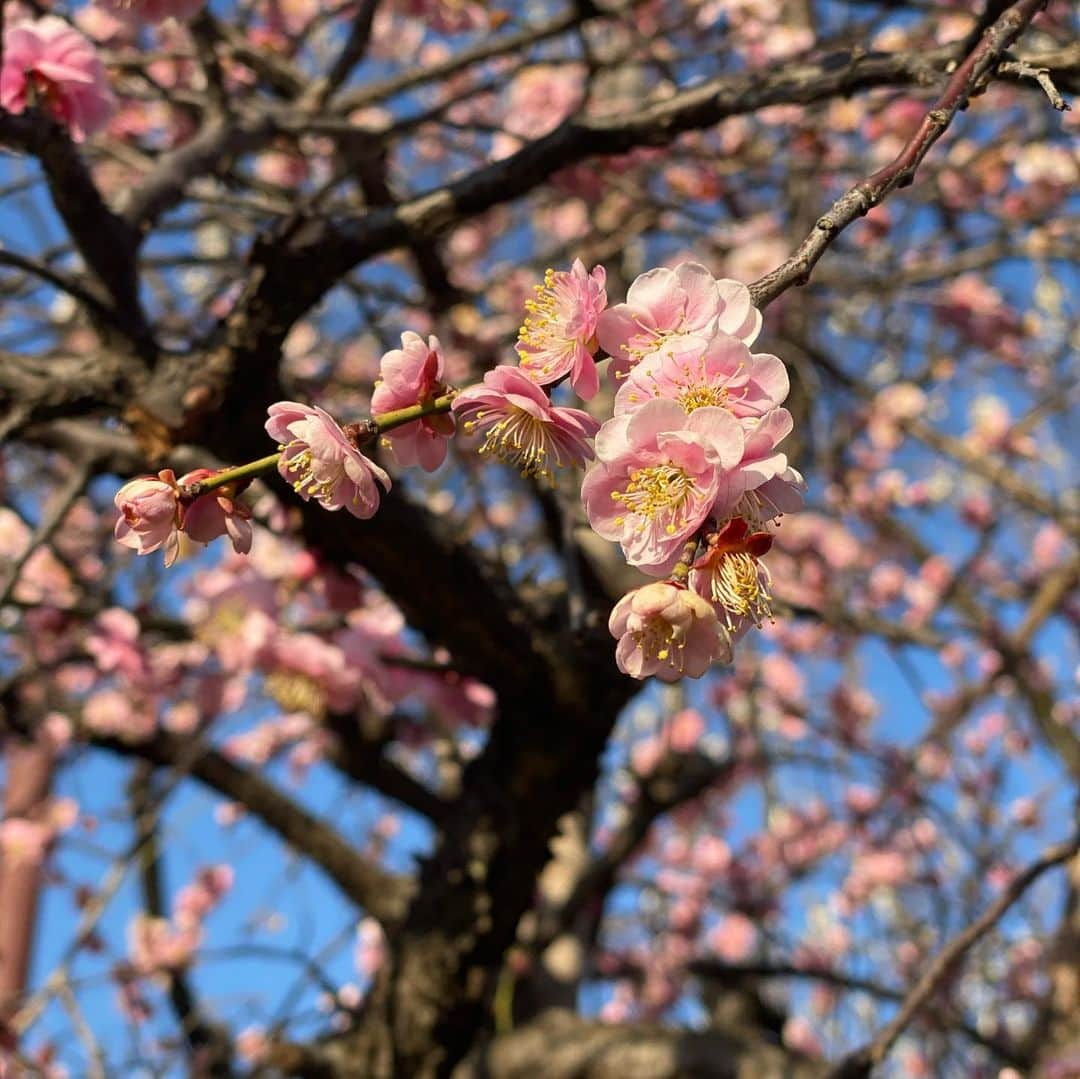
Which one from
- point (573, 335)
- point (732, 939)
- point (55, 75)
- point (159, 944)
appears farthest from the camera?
point (732, 939)

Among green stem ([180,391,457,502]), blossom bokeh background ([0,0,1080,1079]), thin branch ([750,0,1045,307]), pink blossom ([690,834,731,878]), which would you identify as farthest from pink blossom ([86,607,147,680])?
pink blossom ([690,834,731,878])

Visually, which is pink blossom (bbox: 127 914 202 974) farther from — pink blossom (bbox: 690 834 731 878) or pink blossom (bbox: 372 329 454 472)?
pink blossom (bbox: 372 329 454 472)

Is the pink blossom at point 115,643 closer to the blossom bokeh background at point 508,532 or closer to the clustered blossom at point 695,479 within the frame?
the blossom bokeh background at point 508,532

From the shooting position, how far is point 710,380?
849 millimetres

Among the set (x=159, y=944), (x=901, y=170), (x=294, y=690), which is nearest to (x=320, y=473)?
(x=901, y=170)

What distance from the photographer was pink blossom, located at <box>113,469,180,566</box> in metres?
0.86

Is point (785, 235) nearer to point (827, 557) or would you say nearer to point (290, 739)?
point (827, 557)

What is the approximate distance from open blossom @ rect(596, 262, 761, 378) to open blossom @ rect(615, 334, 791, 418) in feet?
A: 0.08

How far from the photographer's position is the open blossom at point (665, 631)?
0.80 meters

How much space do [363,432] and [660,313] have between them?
0.86 ft

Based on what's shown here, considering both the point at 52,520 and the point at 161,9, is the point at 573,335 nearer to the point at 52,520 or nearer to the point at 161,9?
the point at 52,520

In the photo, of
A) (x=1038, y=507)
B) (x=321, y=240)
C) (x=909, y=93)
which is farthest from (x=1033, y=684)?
(x=321, y=240)

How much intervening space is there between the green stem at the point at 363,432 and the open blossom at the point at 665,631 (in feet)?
0.74

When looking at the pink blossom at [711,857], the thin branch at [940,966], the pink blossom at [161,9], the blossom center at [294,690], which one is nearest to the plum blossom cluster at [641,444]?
the thin branch at [940,966]
